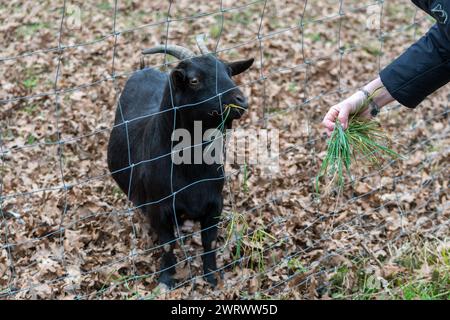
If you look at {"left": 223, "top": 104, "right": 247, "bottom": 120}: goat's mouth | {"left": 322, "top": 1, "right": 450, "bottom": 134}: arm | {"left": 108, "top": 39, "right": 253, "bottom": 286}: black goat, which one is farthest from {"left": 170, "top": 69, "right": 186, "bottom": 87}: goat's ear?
{"left": 322, "top": 1, "right": 450, "bottom": 134}: arm

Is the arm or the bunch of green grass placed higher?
the arm

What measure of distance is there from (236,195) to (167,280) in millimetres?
1207

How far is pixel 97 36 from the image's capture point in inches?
369

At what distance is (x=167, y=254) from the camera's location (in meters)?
4.84

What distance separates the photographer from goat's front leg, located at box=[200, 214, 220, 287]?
476cm

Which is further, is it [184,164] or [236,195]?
[236,195]

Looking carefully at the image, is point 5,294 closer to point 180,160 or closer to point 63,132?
point 180,160

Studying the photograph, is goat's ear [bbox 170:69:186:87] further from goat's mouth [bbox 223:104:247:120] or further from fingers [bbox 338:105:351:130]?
fingers [bbox 338:105:351:130]

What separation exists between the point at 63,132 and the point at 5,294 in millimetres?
2938

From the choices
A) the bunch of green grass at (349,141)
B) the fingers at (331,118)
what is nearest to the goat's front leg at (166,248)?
the bunch of green grass at (349,141)

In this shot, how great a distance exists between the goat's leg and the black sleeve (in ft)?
6.56

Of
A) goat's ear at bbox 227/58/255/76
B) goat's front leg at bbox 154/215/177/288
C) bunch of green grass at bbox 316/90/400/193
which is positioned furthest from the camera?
goat's front leg at bbox 154/215/177/288

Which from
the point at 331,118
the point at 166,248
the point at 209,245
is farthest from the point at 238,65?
the point at 166,248

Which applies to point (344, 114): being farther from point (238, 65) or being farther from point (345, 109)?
point (238, 65)
